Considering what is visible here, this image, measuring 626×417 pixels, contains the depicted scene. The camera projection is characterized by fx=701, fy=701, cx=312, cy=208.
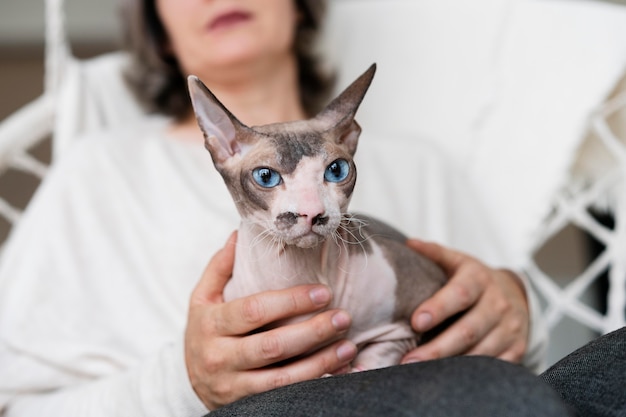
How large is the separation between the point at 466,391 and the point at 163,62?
34.9 inches

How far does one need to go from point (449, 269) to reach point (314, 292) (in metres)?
0.26

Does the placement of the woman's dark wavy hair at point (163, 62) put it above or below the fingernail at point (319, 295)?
above

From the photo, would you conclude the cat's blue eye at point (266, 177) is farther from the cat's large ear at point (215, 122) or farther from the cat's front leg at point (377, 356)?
the cat's front leg at point (377, 356)

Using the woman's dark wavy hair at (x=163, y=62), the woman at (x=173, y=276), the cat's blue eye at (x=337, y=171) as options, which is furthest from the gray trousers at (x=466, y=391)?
the woman's dark wavy hair at (x=163, y=62)

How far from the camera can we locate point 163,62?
1.19 m

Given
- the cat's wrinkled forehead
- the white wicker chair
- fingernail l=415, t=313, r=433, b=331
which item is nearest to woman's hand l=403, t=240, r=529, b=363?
fingernail l=415, t=313, r=433, b=331

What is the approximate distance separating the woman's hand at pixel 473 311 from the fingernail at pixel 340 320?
94 mm

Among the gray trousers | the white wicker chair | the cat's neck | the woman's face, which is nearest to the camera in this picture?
the gray trousers

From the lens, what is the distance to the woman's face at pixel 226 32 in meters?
0.79

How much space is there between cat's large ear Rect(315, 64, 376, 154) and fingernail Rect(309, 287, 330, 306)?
0.12 m

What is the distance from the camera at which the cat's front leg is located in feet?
1.96

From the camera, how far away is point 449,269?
0.77 meters

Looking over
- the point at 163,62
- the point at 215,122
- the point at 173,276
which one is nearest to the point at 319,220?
the point at 215,122

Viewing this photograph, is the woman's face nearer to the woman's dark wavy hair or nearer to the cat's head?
the woman's dark wavy hair
